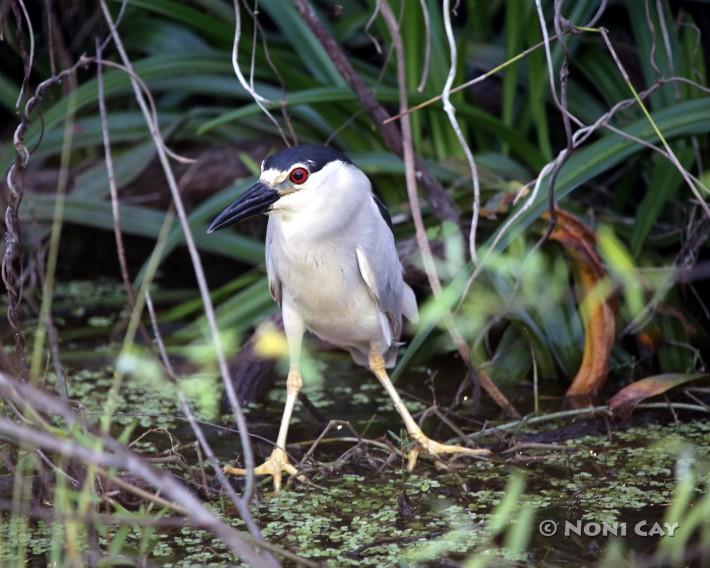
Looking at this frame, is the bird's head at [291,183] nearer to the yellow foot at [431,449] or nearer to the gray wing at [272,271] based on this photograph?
the gray wing at [272,271]

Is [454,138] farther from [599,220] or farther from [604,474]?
[604,474]

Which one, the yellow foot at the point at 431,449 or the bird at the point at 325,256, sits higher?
the bird at the point at 325,256

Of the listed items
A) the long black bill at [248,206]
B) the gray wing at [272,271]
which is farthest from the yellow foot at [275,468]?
the long black bill at [248,206]

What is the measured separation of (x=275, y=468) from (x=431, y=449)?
450 mm

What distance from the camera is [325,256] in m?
3.01

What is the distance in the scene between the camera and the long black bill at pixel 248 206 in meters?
2.82

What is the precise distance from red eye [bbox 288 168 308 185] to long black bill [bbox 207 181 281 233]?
57 millimetres

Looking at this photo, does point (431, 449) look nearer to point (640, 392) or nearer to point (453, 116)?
point (640, 392)

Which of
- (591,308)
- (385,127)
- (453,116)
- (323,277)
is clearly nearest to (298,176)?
(323,277)

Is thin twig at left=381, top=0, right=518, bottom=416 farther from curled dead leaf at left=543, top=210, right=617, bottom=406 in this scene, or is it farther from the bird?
curled dead leaf at left=543, top=210, right=617, bottom=406

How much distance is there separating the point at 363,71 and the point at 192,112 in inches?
28.5

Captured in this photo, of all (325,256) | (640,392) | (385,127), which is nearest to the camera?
(325,256)

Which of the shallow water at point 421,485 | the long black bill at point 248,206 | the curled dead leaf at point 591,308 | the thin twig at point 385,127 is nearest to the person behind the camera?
the shallow water at point 421,485

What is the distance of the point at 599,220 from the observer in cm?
381
